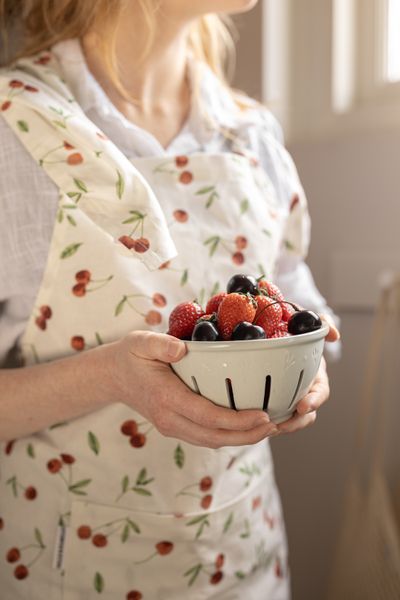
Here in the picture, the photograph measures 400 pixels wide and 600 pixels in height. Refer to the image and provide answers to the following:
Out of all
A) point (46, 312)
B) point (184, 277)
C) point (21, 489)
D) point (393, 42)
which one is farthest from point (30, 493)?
point (393, 42)

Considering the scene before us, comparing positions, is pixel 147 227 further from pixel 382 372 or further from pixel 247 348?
pixel 382 372

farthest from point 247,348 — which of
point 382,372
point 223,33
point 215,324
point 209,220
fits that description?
point 382,372

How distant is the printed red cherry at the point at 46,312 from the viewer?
94 cm

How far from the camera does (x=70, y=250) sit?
0.92 m

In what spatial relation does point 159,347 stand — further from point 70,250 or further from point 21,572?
point 21,572

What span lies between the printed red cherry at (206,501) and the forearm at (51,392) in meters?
0.19

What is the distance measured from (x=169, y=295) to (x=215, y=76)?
1.43ft

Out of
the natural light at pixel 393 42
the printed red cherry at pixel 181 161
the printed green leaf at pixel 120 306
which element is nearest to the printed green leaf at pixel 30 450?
the printed green leaf at pixel 120 306

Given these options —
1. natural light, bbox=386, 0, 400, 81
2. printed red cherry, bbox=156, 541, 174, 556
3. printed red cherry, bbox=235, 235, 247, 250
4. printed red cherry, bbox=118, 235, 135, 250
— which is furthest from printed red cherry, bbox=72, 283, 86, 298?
natural light, bbox=386, 0, 400, 81

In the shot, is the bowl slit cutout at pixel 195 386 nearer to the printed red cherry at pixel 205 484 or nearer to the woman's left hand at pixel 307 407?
the woman's left hand at pixel 307 407

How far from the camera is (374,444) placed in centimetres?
160

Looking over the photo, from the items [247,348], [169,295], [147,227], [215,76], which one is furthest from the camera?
[215,76]

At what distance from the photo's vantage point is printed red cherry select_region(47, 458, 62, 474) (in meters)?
0.97

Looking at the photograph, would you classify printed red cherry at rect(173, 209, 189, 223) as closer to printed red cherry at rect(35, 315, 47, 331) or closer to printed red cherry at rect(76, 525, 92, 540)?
printed red cherry at rect(35, 315, 47, 331)
